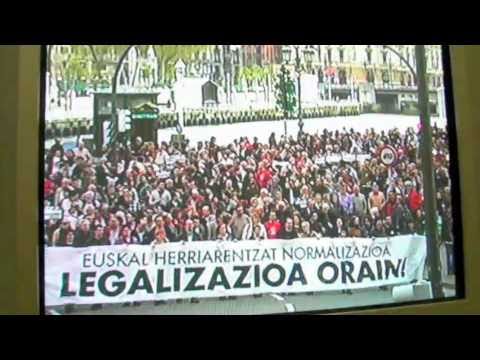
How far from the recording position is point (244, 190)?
1.80m

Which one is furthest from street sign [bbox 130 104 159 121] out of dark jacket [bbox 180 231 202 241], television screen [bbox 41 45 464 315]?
dark jacket [bbox 180 231 202 241]

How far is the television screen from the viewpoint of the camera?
172 centimetres

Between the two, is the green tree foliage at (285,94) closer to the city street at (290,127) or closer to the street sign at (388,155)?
the city street at (290,127)

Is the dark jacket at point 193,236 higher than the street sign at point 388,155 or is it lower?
lower

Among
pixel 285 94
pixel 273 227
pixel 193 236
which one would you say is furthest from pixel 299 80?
pixel 193 236

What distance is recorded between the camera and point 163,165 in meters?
1.77

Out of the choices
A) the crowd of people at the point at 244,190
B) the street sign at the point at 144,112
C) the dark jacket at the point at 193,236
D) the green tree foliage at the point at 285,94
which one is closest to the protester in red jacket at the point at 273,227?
the crowd of people at the point at 244,190

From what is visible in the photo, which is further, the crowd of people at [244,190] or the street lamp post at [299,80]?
the street lamp post at [299,80]

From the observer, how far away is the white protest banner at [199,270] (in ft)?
5.54

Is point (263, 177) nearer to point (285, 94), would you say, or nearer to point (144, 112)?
point (285, 94)

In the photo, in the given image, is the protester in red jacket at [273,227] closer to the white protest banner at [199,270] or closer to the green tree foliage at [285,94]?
the white protest banner at [199,270]

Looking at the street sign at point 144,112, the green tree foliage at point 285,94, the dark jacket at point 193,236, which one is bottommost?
the dark jacket at point 193,236
